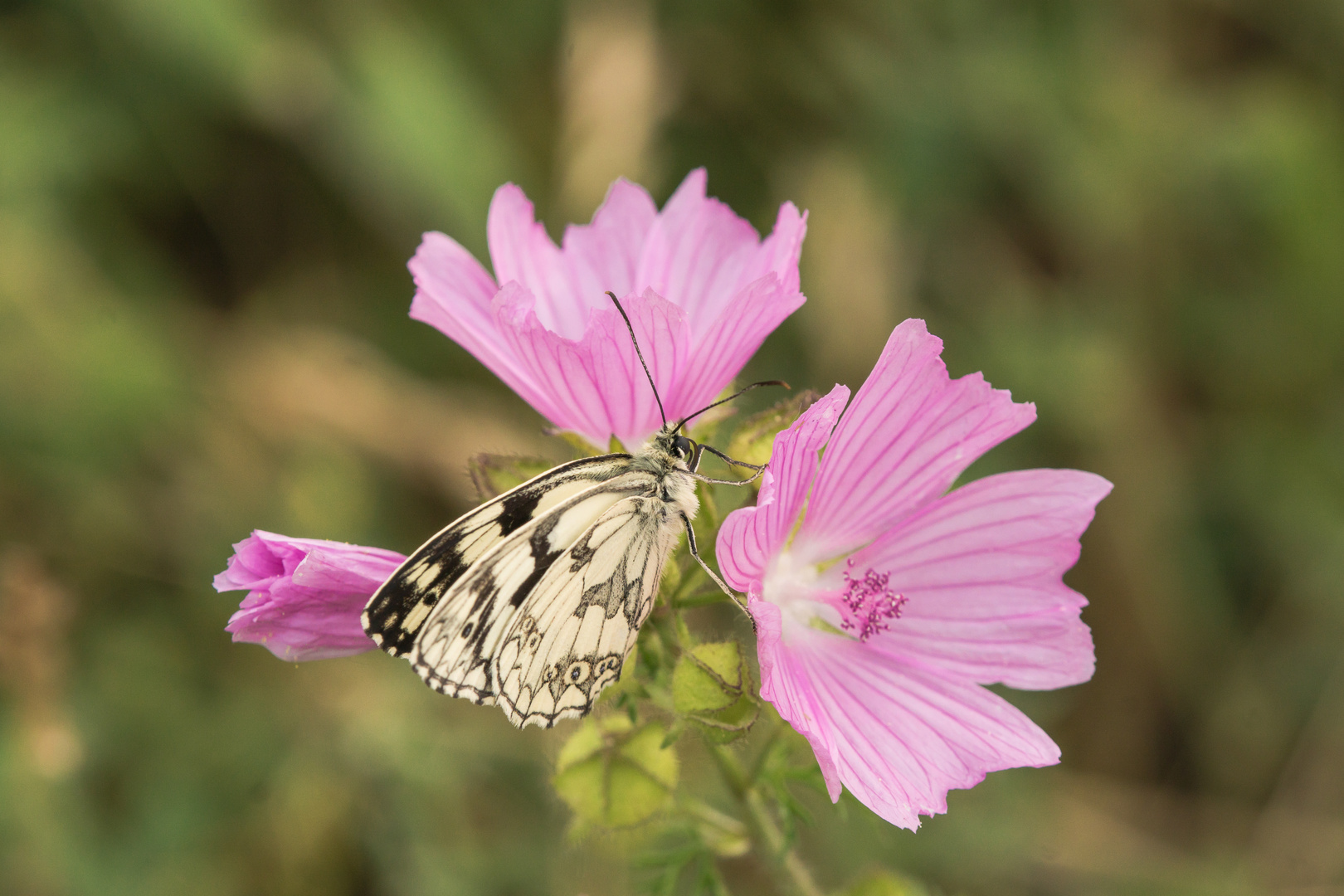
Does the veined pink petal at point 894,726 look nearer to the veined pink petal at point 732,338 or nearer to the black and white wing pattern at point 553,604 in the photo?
the black and white wing pattern at point 553,604

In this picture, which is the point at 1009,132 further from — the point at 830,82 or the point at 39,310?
the point at 39,310

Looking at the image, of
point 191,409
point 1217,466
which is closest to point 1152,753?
point 1217,466

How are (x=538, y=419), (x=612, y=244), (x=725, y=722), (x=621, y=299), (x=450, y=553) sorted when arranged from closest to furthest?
1. (x=450, y=553)
2. (x=725, y=722)
3. (x=621, y=299)
4. (x=612, y=244)
5. (x=538, y=419)

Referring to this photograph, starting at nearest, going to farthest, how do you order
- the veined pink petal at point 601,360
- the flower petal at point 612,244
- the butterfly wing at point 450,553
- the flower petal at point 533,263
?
the butterfly wing at point 450,553
the veined pink petal at point 601,360
the flower petal at point 533,263
the flower petal at point 612,244

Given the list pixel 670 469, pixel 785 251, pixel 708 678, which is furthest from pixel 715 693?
pixel 785 251

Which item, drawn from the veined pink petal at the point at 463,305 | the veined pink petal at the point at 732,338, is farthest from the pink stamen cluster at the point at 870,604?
the veined pink petal at the point at 463,305

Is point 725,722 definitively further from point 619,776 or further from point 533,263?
point 533,263

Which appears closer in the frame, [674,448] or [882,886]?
[674,448]
